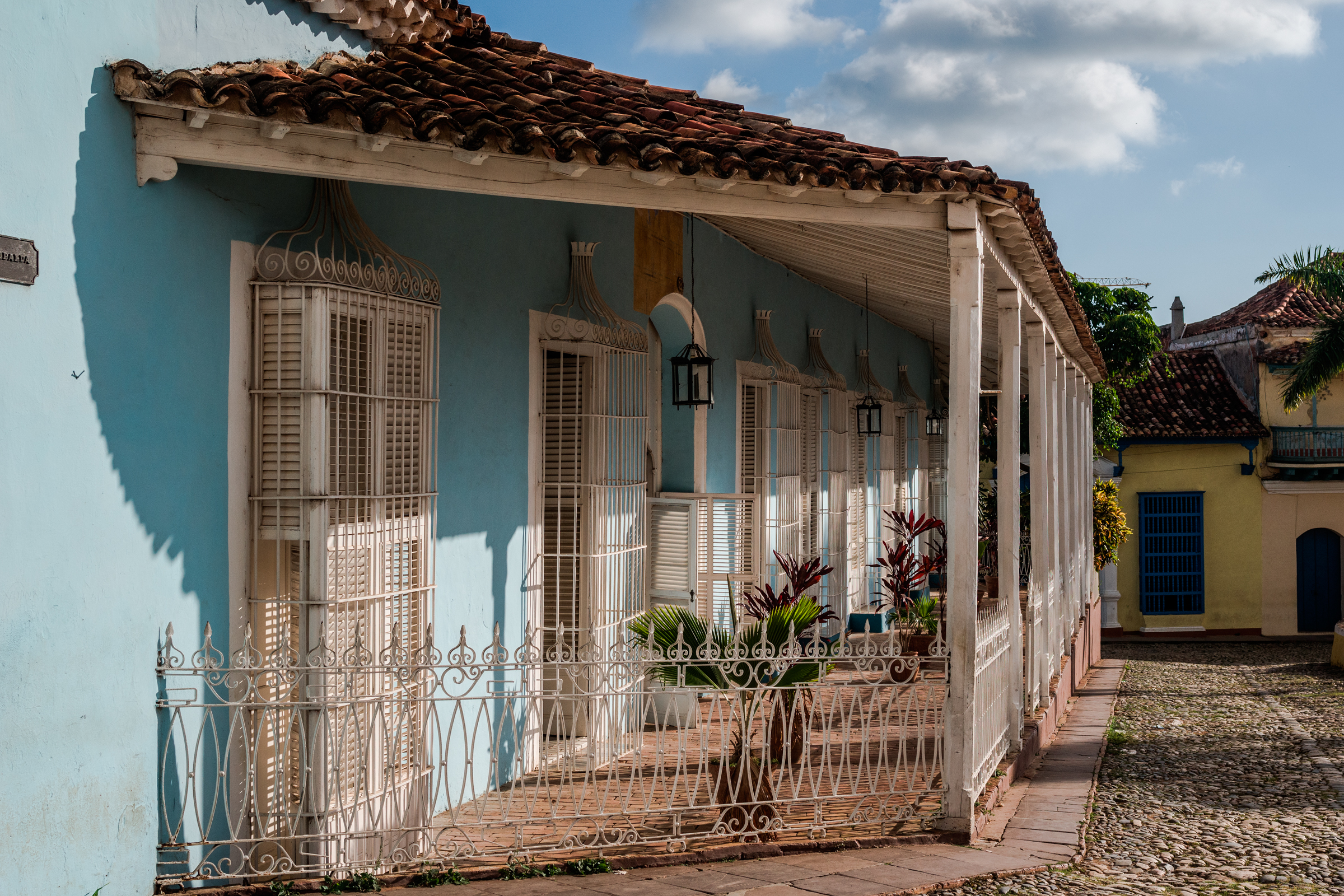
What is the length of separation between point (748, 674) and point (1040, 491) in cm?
490

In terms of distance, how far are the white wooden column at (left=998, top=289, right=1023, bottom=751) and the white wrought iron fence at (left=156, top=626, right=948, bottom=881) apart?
4.80 ft

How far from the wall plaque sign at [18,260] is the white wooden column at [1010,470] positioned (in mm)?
Answer: 5234

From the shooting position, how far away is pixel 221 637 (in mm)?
4781

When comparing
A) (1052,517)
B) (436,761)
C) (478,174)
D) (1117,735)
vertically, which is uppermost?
(478,174)

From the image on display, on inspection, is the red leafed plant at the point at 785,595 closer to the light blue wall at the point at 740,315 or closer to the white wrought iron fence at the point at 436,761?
the white wrought iron fence at the point at 436,761

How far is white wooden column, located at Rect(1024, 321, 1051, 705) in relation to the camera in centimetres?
945

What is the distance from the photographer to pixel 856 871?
5066 mm

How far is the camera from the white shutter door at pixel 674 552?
8.33 m

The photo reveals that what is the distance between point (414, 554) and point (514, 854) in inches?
56.9

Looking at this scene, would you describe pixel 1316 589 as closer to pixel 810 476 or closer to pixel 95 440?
pixel 810 476

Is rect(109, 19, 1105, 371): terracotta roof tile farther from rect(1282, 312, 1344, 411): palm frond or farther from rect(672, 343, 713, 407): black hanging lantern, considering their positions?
rect(1282, 312, 1344, 411): palm frond

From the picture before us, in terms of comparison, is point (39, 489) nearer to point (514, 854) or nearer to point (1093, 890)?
point (514, 854)

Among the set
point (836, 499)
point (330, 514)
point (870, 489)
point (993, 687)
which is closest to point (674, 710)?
point (993, 687)

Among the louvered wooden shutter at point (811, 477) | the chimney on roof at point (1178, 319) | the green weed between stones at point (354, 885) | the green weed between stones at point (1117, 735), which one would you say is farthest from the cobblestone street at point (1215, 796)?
the chimney on roof at point (1178, 319)
